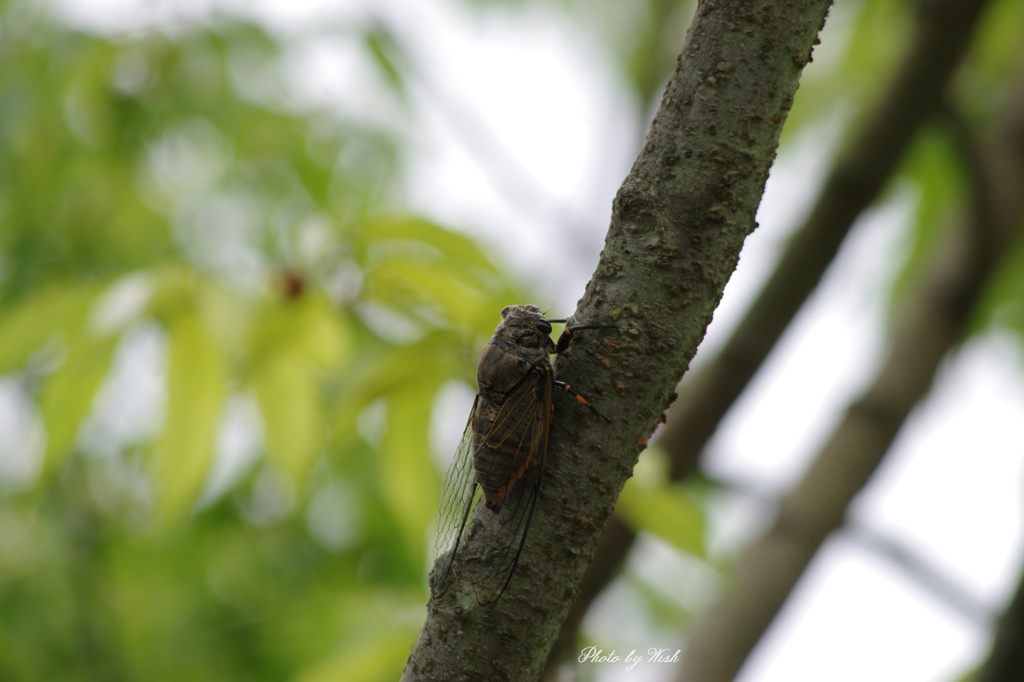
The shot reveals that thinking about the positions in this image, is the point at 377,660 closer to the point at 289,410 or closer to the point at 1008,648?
the point at 289,410

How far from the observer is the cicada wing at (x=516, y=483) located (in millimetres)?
929

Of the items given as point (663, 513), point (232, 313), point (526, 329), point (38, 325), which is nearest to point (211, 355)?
point (232, 313)

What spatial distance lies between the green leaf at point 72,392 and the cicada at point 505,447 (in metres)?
0.71

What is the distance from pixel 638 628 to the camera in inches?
144

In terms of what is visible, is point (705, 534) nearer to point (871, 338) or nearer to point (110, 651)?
point (871, 338)

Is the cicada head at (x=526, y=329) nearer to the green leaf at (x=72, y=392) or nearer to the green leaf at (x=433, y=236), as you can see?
the green leaf at (x=433, y=236)

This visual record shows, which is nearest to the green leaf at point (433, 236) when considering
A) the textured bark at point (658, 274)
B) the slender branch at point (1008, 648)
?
the textured bark at point (658, 274)

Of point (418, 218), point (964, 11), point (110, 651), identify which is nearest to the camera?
point (418, 218)

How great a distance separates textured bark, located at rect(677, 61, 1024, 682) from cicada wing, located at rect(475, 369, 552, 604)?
1.35 metres

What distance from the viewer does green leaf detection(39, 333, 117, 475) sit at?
1.68 m

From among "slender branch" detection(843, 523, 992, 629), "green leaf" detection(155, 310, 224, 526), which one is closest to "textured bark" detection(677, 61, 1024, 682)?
"slender branch" detection(843, 523, 992, 629)

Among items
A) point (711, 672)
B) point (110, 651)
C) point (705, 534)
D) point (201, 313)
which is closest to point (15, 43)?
point (201, 313)

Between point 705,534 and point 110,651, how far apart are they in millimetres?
2439

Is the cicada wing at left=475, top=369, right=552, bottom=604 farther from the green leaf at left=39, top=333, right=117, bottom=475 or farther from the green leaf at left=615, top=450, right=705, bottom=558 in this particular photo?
the green leaf at left=39, top=333, right=117, bottom=475
